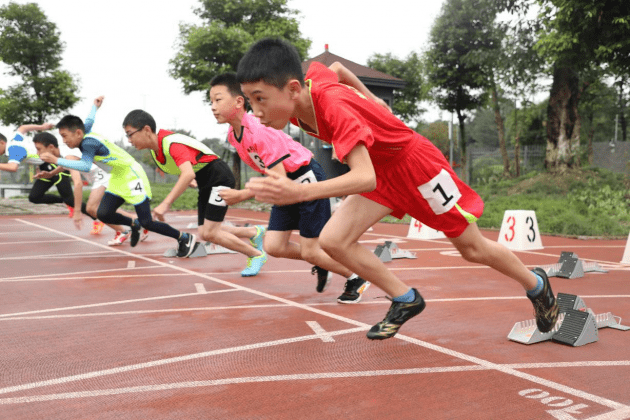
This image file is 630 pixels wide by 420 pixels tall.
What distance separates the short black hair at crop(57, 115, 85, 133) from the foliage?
20713 mm

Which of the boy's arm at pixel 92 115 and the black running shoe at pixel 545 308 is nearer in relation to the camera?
the black running shoe at pixel 545 308

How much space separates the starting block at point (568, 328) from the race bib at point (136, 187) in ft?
20.1

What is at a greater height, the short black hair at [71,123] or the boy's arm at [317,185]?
the short black hair at [71,123]

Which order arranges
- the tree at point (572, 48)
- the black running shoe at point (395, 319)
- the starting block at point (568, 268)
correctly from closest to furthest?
the black running shoe at point (395, 319)
the starting block at point (568, 268)
the tree at point (572, 48)

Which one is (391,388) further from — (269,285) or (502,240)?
(502,240)

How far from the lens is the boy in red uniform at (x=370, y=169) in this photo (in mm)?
2834

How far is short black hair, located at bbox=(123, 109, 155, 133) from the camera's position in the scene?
677 cm

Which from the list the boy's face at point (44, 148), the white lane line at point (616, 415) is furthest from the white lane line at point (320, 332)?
the boy's face at point (44, 148)

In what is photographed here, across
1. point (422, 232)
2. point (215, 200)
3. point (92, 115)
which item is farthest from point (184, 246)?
point (422, 232)

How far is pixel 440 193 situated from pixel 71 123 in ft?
20.4

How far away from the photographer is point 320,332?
3961 mm

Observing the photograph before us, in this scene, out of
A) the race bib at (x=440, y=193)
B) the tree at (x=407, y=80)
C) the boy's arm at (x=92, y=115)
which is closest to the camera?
the race bib at (x=440, y=193)

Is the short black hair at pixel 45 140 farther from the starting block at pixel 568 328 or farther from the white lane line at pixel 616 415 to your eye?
the white lane line at pixel 616 415

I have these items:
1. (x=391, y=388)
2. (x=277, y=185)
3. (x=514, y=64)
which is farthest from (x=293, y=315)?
(x=514, y=64)
